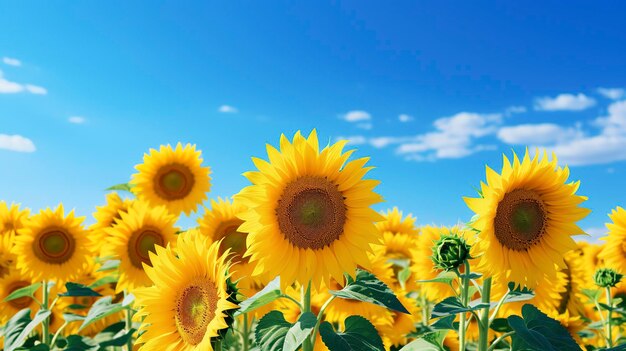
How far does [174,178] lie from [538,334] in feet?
20.8

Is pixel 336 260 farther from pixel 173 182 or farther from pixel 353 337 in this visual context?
pixel 173 182

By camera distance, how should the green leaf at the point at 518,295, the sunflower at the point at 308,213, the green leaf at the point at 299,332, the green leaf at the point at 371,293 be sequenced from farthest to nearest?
the green leaf at the point at 518,295, the sunflower at the point at 308,213, the green leaf at the point at 371,293, the green leaf at the point at 299,332

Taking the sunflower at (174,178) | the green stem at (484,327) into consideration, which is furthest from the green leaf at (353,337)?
the sunflower at (174,178)

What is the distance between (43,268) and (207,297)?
4.53 m

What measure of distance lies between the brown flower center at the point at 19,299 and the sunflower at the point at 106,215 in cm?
100

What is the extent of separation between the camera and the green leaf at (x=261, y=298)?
10.1 feet

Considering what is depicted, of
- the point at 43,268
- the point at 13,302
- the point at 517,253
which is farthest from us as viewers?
the point at 13,302

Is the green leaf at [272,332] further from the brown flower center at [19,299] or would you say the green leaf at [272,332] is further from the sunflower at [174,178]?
the sunflower at [174,178]

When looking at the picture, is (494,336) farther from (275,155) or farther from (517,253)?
(275,155)

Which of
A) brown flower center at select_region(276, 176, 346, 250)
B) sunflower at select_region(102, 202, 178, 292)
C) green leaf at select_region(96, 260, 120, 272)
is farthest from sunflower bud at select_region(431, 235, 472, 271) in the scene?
green leaf at select_region(96, 260, 120, 272)

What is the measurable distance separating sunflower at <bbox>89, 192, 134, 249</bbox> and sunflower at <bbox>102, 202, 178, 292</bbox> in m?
1.10

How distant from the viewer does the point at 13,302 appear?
7.46 metres

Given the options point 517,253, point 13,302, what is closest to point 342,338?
point 517,253

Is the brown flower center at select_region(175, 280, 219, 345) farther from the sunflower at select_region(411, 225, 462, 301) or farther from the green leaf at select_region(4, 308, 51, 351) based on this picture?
the sunflower at select_region(411, 225, 462, 301)
